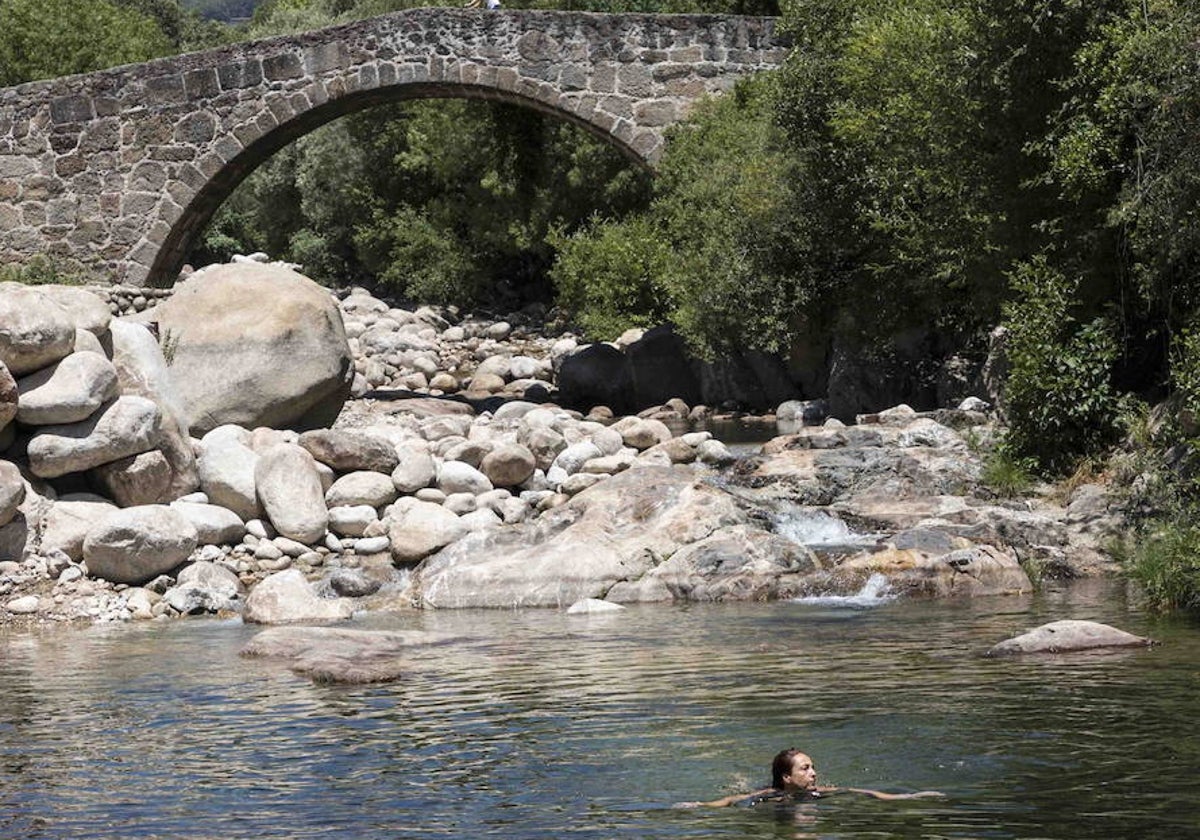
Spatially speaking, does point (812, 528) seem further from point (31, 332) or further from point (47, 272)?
point (47, 272)

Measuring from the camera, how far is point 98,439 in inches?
604

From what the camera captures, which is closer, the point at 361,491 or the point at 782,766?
the point at 782,766

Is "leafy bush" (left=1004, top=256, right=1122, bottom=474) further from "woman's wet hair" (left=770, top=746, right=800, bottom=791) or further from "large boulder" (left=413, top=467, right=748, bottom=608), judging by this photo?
"woman's wet hair" (left=770, top=746, right=800, bottom=791)

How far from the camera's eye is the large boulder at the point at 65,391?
15.2 metres

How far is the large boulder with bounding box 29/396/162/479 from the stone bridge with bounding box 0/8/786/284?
13.6 metres

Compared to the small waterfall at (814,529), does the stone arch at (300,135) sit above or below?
above

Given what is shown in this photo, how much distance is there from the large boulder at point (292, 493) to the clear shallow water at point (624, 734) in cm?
324

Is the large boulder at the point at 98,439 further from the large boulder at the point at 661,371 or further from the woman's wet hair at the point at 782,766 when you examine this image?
the large boulder at the point at 661,371

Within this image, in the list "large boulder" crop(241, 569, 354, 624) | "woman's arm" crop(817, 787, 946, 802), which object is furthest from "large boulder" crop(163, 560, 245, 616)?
"woman's arm" crop(817, 787, 946, 802)

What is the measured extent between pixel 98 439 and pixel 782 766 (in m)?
9.56

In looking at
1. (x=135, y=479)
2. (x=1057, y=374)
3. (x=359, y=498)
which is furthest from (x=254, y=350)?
(x=1057, y=374)

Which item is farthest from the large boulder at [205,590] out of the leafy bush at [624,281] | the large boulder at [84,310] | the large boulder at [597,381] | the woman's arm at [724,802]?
the leafy bush at [624,281]

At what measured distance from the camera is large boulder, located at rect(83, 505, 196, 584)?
560 inches

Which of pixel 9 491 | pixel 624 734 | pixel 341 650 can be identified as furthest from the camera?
pixel 9 491
